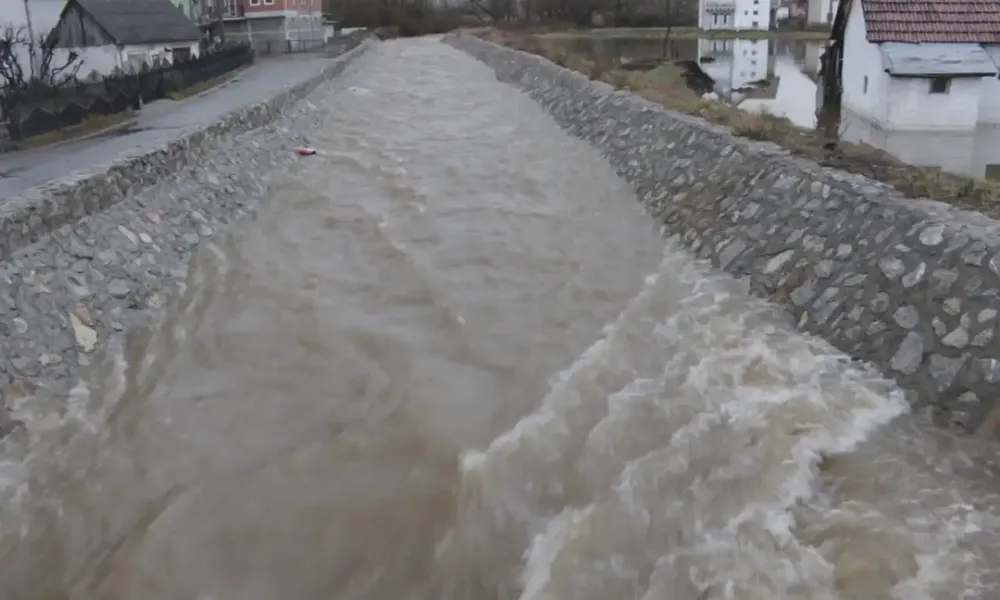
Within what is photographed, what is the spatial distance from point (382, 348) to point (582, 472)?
9.09ft

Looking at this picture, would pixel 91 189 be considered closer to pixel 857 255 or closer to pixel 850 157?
pixel 857 255

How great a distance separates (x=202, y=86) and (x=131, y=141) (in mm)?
12852

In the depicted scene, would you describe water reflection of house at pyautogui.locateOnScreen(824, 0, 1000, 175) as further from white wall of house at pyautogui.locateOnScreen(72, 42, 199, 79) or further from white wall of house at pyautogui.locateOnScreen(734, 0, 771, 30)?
white wall of house at pyautogui.locateOnScreen(734, 0, 771, 30)

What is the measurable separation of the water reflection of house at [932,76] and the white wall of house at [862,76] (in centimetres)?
5

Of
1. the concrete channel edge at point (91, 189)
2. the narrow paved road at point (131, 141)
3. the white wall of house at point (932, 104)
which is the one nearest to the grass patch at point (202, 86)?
the narrow paved road at point (131, 141)

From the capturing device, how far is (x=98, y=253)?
28.8 feet

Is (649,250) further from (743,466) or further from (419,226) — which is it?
(743,466)

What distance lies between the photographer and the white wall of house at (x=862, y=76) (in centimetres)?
2061

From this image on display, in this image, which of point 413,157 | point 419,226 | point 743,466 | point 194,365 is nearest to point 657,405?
point 743,466

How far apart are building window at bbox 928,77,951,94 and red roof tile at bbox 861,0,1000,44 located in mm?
1171

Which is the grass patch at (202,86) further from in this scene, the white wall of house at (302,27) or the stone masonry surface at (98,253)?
the white wall of house at (302,27)

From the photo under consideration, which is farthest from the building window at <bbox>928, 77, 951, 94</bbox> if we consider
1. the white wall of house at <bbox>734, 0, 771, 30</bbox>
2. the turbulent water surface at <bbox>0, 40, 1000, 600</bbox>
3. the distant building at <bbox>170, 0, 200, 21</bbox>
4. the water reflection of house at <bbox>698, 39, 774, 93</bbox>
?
the white wall of house at <bbox>734, 0, 771, 30</bbox>

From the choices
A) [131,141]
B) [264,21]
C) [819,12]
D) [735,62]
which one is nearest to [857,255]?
[131,141]

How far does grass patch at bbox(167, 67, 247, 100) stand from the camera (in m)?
25.4
